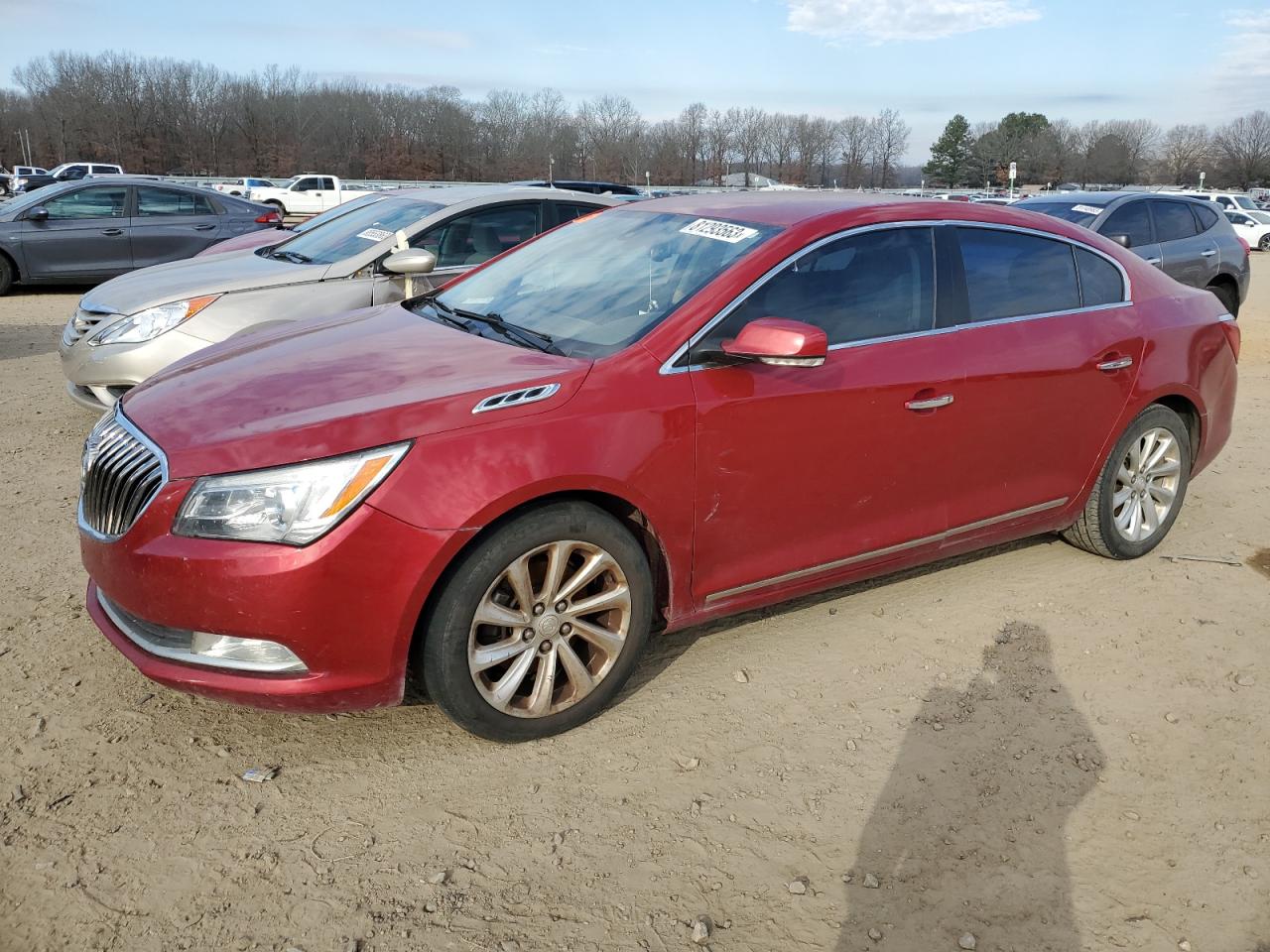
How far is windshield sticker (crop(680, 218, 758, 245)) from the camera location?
150 inches

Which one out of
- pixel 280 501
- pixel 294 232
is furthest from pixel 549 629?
pixel 294 232

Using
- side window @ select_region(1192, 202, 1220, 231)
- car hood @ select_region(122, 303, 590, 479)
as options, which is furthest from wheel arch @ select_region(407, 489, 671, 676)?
side window @ select_region(1192, 202, 1220, 231)

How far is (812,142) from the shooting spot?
364 feet

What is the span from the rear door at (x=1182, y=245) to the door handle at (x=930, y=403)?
24.9 feet

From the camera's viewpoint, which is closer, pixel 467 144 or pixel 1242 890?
pixel 1242 890

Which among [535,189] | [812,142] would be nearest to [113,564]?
[535,189]

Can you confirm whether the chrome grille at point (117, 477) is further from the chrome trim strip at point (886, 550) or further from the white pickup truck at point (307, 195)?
the white pickup truck at point (307, 195)

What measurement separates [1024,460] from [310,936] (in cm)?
324

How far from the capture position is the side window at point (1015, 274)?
13.6ft

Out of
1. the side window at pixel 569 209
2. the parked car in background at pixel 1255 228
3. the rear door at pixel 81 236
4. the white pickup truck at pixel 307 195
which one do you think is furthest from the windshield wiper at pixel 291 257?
the white pickup truck at pixel 307 195

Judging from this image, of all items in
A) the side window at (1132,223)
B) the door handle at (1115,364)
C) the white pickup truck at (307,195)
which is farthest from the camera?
the white pickup truck at (307,195)

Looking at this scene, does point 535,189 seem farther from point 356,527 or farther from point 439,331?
point 356,527

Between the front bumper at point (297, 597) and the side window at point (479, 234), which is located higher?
the side window at point (479, 234)

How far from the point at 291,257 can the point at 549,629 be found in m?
4.88
